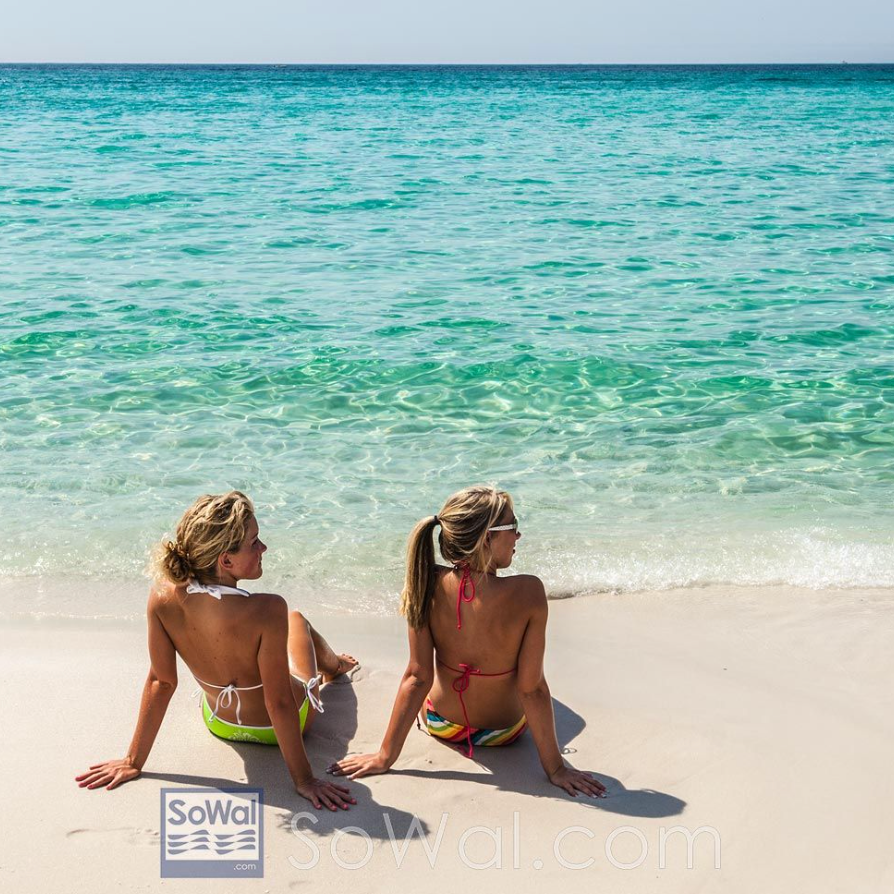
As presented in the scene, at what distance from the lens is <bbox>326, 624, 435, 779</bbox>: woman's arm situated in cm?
363

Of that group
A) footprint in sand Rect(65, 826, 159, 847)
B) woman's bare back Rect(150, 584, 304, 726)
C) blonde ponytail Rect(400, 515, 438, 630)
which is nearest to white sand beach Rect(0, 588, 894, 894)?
footprint in sand Rect(65, 826, 159, 847)

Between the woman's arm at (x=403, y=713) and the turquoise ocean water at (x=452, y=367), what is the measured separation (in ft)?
4.66

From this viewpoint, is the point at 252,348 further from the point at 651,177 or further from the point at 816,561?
the point at 651,177

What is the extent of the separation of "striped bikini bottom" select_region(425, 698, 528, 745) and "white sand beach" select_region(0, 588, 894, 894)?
0.05m

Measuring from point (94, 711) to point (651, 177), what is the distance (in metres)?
17.8

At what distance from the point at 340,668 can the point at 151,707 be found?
93 centimetres

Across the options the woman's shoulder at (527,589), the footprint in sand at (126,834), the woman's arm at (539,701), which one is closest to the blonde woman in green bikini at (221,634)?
the footprint in sand at (126,834)

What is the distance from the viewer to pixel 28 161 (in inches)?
850

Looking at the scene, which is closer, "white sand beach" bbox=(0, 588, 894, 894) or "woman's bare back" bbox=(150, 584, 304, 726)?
"white sand beach" bbox=(0, 588, 894, 894)

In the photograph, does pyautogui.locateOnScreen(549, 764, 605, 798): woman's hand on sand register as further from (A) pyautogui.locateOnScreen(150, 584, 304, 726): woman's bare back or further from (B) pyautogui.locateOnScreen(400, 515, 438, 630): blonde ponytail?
(A) pyautogui.locateOnScreen(150, 584, 304, 726): woman's bare back

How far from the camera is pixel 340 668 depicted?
429cm

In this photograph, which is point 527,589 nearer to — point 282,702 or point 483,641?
point 483,641

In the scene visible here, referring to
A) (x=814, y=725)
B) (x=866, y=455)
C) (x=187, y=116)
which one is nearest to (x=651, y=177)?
(x=866, y=455)

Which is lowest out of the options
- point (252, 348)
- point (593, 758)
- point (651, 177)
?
point (593, 758)
